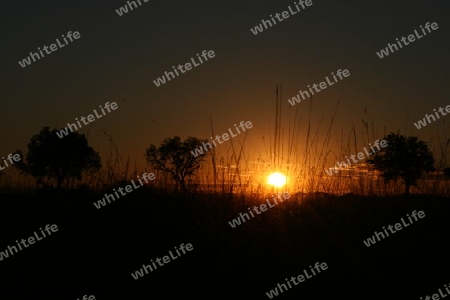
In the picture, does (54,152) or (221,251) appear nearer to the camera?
(221,251)

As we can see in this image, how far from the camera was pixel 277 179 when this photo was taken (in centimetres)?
801

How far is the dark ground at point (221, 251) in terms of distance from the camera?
4172 millimetres

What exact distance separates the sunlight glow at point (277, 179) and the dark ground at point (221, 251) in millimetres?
913

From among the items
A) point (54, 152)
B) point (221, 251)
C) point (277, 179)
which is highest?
point (54, 152)

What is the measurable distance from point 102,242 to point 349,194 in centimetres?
401

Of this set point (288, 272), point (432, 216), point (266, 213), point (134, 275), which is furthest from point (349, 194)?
point (134, 275)

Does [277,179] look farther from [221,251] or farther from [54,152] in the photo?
[54,152]

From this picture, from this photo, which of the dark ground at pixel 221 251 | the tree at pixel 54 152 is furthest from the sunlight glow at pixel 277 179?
the tree at pixel 54 152

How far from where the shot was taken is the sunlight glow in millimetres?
7965

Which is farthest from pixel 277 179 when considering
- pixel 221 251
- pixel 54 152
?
pixel 54 152

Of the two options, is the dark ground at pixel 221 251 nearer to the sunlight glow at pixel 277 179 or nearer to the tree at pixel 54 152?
the sunlight glow at pixel 277 179

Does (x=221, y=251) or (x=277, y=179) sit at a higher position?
(x=277, y=179)

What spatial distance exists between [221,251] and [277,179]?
3.27 metres

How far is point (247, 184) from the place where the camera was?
25.0ft
